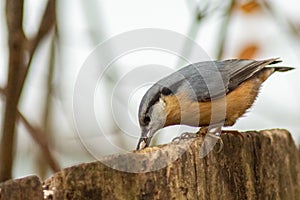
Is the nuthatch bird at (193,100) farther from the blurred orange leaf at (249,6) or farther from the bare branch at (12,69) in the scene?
the blurred orange leaf at (249,6)

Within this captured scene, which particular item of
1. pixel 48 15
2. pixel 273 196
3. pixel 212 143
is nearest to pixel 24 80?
pixel 48 15

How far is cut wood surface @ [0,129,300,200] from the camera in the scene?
167cm

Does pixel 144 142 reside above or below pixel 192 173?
above

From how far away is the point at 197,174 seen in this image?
1.82m

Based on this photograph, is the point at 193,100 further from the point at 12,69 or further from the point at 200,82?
the point at 12,69

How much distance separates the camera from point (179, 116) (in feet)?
8.57

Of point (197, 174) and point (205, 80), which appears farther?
point (205, 80)

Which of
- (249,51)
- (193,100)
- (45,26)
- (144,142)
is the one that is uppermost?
(249,51)

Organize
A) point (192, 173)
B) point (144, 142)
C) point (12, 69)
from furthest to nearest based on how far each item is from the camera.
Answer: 1. point (144, 142)
2. point (12, 69)
3. point (192, 173)

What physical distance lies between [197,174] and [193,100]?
2.68 ft

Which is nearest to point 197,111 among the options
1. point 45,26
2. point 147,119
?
point 147,119

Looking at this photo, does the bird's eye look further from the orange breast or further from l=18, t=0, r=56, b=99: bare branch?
l=18, t=0, r=56, b=99: bare branch

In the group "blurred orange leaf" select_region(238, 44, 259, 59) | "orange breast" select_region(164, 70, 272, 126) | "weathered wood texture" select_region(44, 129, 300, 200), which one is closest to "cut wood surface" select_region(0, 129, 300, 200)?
"weathered wood texture" select_region(44, 129, 300, 200)

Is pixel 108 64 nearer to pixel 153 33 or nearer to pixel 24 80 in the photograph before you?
pixel 153 33
